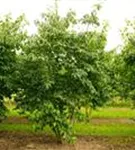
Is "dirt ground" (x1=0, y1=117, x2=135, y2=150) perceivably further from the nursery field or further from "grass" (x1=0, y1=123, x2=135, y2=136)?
"grass" (x1=0, y1=123, x2=135, y2=136)

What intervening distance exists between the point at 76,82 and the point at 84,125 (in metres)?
8.03

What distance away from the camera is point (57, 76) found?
15289mm

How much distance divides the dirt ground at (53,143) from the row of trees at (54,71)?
537 mm

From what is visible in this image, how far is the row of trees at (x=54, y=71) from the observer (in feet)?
48.8

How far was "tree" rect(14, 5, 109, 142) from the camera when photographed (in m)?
14.8

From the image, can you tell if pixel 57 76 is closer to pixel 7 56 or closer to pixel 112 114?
pixel 7 56

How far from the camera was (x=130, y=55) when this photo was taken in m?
17.5

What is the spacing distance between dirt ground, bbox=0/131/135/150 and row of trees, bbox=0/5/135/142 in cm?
54

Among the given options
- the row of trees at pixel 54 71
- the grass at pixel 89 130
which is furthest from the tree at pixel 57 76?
the grass at pixel 89 130

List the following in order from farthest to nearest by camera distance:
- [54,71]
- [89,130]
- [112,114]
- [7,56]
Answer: [112,114] < [89,130] < [7,56] < [54,71]

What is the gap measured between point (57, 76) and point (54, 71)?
0.68 ft

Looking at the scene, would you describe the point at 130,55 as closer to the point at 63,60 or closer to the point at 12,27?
the point at 63,60

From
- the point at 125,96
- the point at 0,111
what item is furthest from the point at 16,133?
the point at 125,96

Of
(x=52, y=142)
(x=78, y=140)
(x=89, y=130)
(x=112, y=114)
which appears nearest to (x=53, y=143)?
(x=52, y=142)
